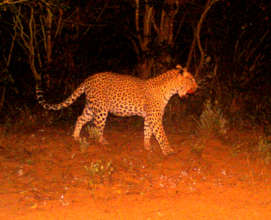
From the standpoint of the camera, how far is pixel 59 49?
1006 centimetres

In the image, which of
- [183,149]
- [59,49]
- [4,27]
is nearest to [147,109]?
[183,149]

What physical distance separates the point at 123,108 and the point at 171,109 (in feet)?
7.87

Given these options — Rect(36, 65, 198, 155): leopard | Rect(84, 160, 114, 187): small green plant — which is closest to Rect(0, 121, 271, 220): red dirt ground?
Rect(84, 160, 114, 187): small green plant

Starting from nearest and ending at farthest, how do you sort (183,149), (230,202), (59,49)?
1. (230,202)
2. (183,149)
3. (59,49)

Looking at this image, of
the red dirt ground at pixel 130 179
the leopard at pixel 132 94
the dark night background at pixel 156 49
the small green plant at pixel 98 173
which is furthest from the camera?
the dark night background at pixel 156 49

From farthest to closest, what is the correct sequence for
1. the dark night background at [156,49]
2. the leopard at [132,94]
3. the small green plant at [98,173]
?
the dark night background at [156,49] → the leopard at [132,94] → the small green plant at [98,173]

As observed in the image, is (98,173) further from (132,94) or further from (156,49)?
(156,49)

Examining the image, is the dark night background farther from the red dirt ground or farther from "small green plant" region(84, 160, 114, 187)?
"small green plant" region(84, 160, 114, 187)

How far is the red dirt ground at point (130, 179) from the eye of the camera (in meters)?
4.38

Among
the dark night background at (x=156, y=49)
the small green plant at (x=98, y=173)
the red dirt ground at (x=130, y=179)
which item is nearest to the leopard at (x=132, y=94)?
the red dirt ground at (x=130, y=179)

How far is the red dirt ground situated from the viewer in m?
4.38

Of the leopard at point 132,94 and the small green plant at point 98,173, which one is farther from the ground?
the leopard at point 132,94

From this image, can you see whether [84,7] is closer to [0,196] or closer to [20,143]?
[20,143]

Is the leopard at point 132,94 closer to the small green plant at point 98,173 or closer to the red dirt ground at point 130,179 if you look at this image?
the red dirt ground at point 130,179
